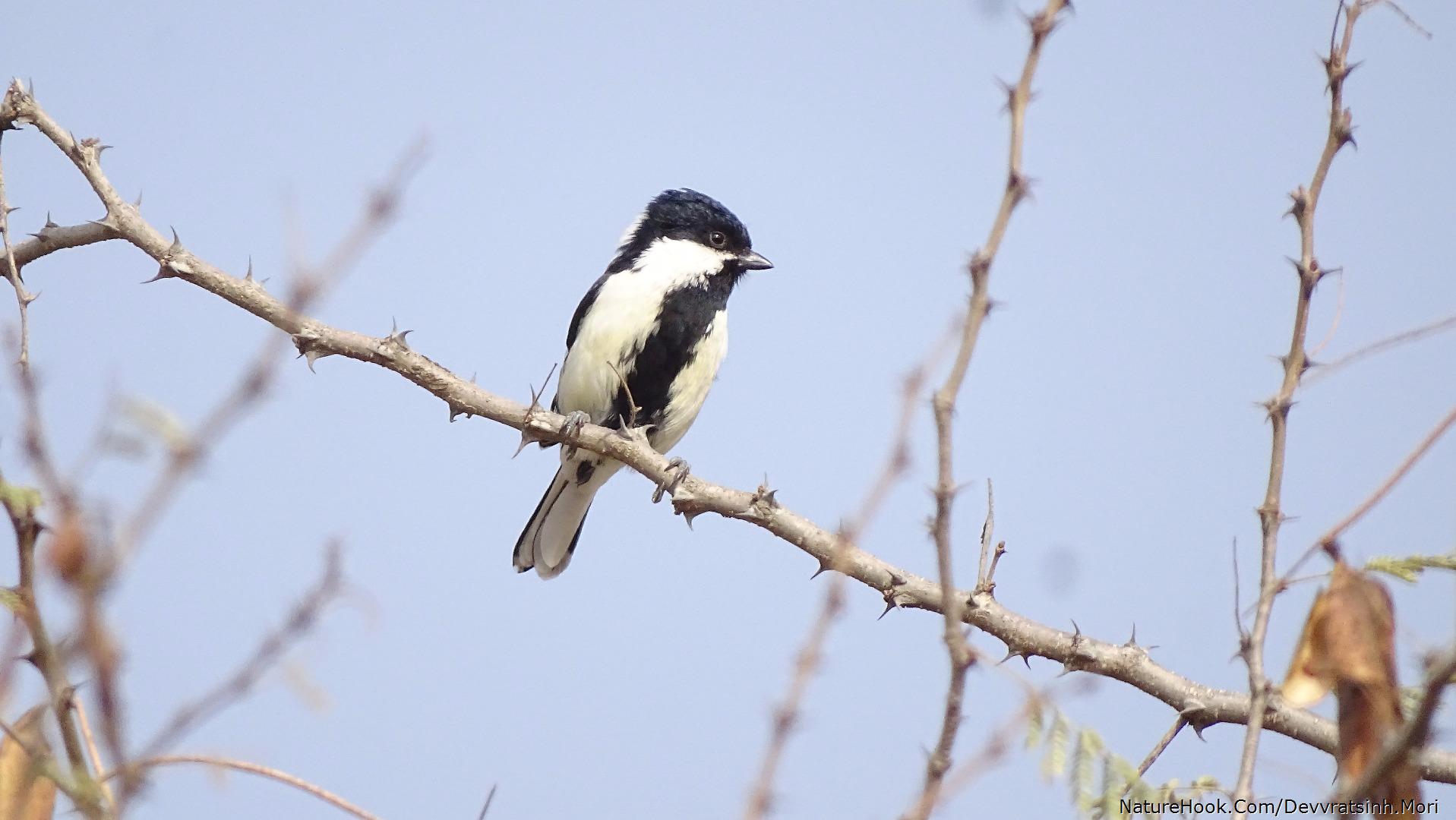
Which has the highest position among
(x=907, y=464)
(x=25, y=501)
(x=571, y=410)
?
(x=571, y=410)

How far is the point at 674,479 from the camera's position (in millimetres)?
5004

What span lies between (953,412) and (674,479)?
3.50m

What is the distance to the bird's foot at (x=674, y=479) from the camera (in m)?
4.88

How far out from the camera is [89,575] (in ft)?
3.63

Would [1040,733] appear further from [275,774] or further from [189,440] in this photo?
[189,440]

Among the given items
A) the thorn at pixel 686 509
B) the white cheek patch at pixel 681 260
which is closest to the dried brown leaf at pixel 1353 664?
the thorn at pixel 686 509

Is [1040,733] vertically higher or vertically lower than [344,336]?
lower

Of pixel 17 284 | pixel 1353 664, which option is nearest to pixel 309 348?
pixel 17 284

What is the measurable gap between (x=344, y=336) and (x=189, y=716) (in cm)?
363

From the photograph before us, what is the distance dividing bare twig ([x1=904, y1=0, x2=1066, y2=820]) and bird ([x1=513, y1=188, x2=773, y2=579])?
16.3 ft

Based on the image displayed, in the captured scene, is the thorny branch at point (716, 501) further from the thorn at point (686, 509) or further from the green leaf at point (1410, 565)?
the green leaf at point (1410, 565)

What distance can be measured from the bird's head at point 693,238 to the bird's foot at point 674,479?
2.14 metres

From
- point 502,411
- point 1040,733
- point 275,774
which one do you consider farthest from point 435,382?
point 275,774

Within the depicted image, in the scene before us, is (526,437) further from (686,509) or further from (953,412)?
(953,412)
